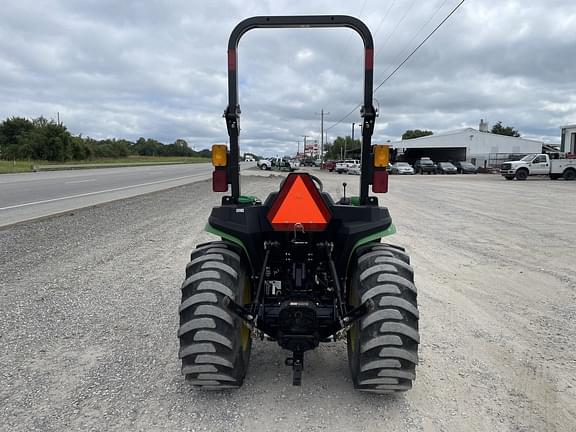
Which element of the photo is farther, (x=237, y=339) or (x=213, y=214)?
(x=213, y=214)

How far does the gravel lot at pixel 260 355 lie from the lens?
2.93 meters

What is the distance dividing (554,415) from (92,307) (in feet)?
14.1

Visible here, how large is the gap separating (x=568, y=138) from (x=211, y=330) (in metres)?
52.9

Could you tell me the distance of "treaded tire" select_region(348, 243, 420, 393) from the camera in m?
2.87

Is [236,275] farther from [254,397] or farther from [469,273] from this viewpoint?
[469,273]

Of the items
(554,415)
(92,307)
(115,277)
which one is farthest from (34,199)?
(554,415)

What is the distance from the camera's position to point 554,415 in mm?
2957

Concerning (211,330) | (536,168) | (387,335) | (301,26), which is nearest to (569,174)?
(536,168)

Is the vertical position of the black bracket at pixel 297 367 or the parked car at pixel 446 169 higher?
the parked car at pixel 446 169

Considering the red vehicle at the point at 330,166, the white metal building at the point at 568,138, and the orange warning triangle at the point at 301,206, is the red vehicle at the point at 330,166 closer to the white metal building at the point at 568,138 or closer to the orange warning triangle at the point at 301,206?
the white metal building at the point at 568,138

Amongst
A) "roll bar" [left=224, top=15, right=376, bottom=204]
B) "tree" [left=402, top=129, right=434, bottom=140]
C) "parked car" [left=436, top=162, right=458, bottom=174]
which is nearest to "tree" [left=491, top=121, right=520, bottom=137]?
"tree" [left=402, top=129, right=434, bottom=140]

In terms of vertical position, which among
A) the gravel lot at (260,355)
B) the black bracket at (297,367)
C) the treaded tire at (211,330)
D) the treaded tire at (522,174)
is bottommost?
the gravel lot at (260,355)

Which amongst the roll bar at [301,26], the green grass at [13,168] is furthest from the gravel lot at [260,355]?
the green grass at [13,168]

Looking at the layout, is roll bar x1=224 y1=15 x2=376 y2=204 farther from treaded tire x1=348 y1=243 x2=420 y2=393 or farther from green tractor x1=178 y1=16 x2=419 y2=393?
treaded tire x1=348 y1=243 x2=420 y2=393
